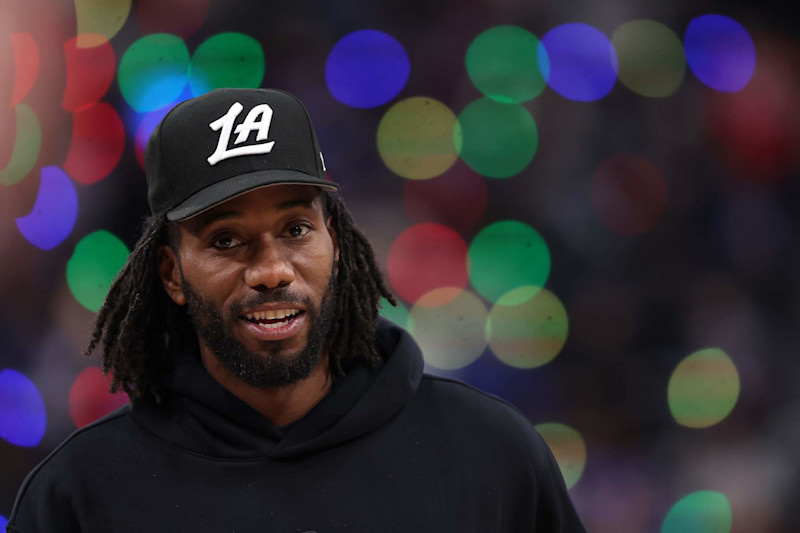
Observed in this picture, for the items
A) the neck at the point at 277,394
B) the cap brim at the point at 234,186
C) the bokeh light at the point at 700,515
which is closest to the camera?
the cap brim at the point at 234,186

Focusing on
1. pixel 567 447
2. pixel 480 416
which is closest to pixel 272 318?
pixel 480 416

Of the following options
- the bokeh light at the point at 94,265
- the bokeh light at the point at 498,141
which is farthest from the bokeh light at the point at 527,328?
the bokeh light at the point at 94,265

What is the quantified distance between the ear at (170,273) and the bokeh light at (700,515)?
5.43ft

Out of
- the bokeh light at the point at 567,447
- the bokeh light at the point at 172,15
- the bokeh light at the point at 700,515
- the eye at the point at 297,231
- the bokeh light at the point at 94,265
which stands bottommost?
the bokeh light at the point at 700,515

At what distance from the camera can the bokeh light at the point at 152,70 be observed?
2432mm

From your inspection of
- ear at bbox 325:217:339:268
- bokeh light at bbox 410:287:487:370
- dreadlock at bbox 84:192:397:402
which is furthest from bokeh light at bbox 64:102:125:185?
ear at bbox 325:217:339:268

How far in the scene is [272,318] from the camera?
1.26 meters

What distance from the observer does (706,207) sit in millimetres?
2441

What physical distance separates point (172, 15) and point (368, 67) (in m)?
0.57

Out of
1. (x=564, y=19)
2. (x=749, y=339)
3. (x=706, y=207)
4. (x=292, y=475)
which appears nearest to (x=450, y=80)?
(x=564, y=19)

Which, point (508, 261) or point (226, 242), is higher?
point (226, 242)

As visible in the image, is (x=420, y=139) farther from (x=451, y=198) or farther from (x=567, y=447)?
(x=567, y=447)

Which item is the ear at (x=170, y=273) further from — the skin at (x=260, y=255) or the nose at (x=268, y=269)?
the nose at (x=268, y=269)

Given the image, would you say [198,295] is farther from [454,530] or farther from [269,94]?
[454,530]
